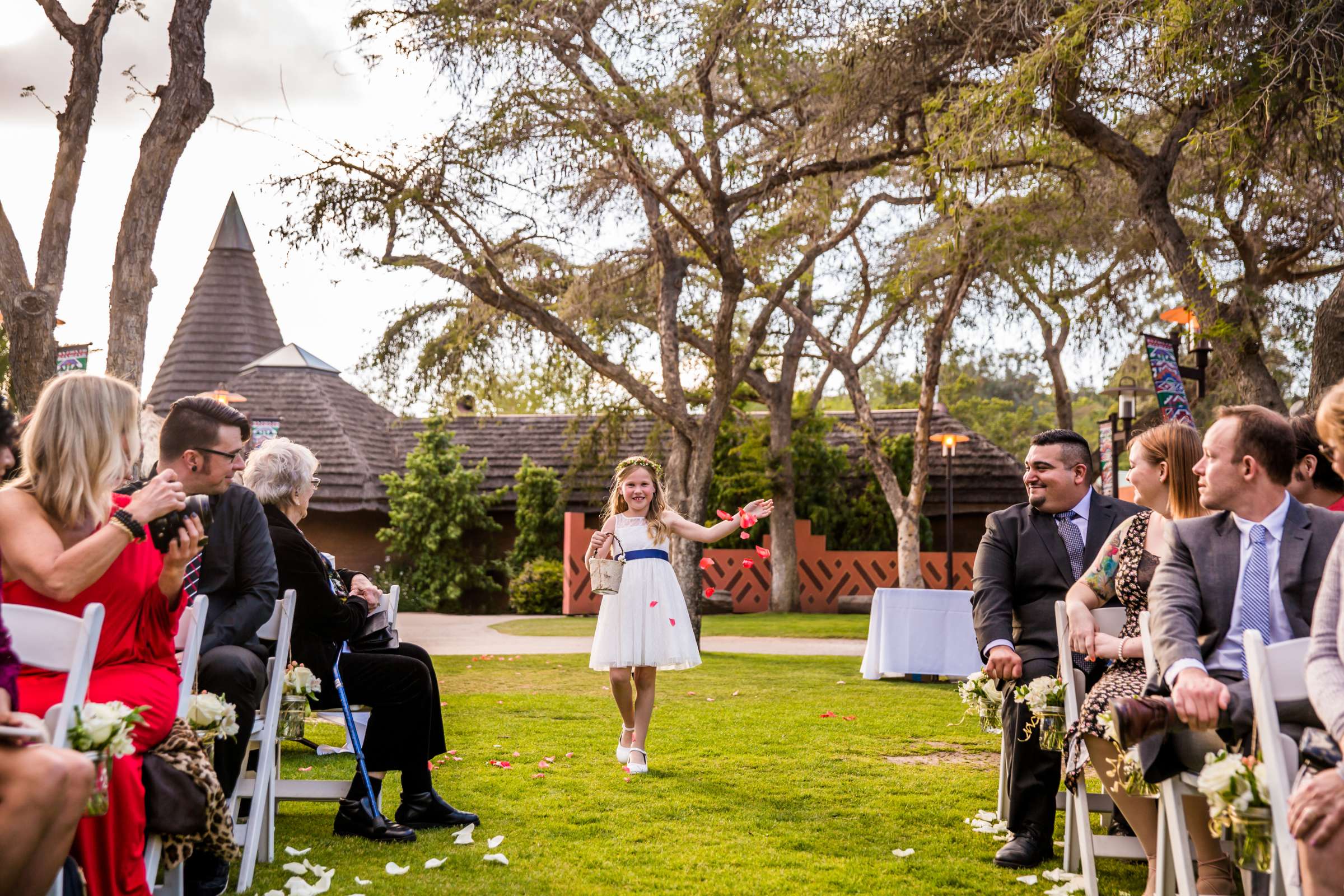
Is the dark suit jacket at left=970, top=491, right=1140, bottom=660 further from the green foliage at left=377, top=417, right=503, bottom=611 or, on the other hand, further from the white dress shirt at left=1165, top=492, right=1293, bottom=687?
the green foliage at left=377, top=417, right=503, bottom=611

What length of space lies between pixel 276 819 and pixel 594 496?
1937 cm

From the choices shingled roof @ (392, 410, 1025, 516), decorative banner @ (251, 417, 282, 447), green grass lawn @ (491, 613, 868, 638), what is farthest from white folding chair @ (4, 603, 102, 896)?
shingled roof @ (392, 410, 1025, 516)

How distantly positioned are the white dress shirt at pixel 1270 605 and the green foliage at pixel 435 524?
21.8 meters

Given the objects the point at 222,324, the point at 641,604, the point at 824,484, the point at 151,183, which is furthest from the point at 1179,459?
the point at 222,324

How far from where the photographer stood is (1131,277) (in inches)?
752

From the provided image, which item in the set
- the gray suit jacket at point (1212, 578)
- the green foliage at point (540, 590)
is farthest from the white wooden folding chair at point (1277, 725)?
the green foliage at point (540, 590)

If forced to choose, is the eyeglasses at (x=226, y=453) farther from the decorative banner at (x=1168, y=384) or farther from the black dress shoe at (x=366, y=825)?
the decorative banner at (x=1168, y=384)

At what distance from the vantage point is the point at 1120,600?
4473 millimetres

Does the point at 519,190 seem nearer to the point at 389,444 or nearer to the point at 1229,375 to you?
the point at 1229,375

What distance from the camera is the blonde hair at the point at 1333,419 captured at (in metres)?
3.04

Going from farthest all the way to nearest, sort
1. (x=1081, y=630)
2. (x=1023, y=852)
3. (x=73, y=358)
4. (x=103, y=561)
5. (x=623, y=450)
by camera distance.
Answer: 1. (x=623, y=450)
2. (x=73, y=358)
3. (x=1023, y=852)
4. (x=1081, y=630)
5. (x=103, y=561)

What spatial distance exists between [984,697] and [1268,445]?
1.95 meters

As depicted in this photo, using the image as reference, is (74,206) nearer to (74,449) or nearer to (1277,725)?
(74,449)

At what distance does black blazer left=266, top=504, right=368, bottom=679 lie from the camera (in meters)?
4.93
